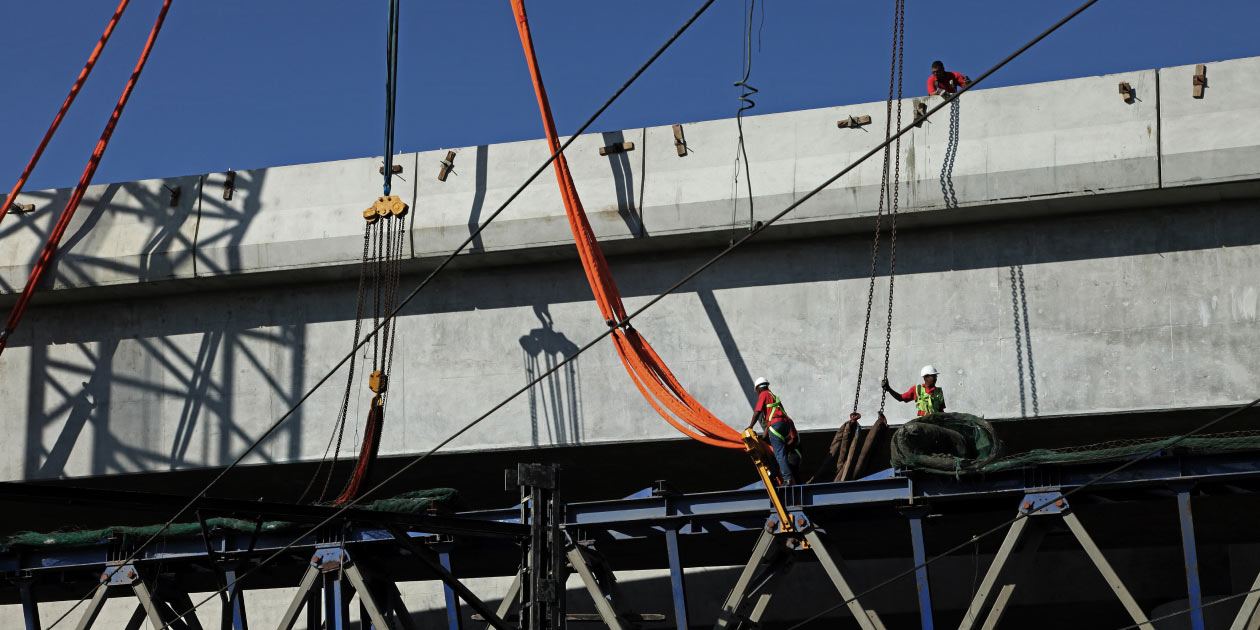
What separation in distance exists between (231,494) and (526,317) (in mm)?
6048

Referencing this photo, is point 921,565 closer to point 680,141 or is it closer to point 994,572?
point 994,572

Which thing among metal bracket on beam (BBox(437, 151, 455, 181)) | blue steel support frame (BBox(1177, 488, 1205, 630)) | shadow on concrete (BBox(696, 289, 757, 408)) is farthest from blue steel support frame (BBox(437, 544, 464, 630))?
blue steel support frame (BBox(1177, 488, 1205, 630))

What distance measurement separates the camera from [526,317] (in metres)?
19.7

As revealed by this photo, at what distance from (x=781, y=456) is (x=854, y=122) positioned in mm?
5025

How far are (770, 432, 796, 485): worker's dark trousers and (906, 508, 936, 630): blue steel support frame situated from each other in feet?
4.53

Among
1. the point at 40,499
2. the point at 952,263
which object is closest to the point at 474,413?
the point at 952,263

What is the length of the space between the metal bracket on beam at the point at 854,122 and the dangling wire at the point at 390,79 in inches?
239

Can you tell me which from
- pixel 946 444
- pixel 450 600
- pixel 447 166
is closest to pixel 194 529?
pixel 450 600

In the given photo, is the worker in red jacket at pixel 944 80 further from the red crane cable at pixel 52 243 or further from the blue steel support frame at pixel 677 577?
the red crane cable at pixel 52 243

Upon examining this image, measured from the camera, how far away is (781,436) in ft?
51.6

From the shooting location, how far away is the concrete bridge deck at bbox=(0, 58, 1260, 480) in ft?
57.1

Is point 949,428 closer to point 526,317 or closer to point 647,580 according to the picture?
point 526,317

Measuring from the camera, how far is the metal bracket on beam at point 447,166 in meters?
19.9

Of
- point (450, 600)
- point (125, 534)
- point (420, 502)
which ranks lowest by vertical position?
point (450, 600)
